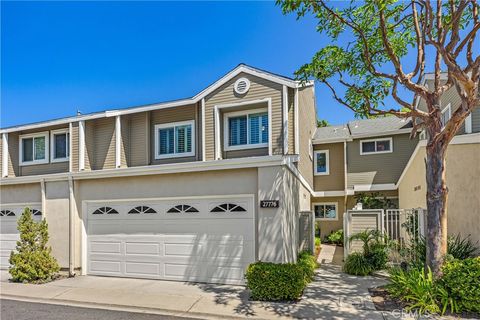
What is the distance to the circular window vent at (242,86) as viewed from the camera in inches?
464

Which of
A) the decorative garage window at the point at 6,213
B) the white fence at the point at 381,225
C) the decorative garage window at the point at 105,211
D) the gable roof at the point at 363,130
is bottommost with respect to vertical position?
the white fence at the point at 381,225

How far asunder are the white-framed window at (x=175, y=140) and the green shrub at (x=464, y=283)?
30.1 ft

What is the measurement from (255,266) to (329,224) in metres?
12.1

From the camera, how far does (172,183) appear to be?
32.7 feet

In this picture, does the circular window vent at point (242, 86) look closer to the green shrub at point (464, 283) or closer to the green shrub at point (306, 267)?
the green shrub at point (306, 267)

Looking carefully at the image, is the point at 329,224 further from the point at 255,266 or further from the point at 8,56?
the point at 8,56

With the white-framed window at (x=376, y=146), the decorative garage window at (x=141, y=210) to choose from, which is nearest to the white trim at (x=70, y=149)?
the decorative garage window at (x=141, y=210)

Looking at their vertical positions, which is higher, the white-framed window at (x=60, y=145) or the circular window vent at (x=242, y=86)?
the circular window vent at (x=242, y=86)

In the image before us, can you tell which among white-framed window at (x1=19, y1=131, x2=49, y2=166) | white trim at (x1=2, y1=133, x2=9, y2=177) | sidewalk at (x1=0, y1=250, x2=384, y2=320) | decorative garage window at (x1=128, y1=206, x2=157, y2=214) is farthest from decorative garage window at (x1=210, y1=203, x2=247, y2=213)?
white trim at (x1=2, y1=133, x2=9, y2=177)

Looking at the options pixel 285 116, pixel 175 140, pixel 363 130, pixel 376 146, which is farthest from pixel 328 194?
pixel 175 140

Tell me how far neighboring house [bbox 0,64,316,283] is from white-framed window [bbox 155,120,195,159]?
44mm

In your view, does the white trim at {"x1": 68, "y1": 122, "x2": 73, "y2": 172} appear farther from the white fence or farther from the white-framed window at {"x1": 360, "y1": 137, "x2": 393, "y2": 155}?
the white-framed window at {"x1": 360, "y1": 137, "x2": 393, "y2": 155}

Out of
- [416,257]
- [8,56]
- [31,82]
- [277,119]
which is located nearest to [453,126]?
[416,257]

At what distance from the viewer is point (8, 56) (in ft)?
40.1
